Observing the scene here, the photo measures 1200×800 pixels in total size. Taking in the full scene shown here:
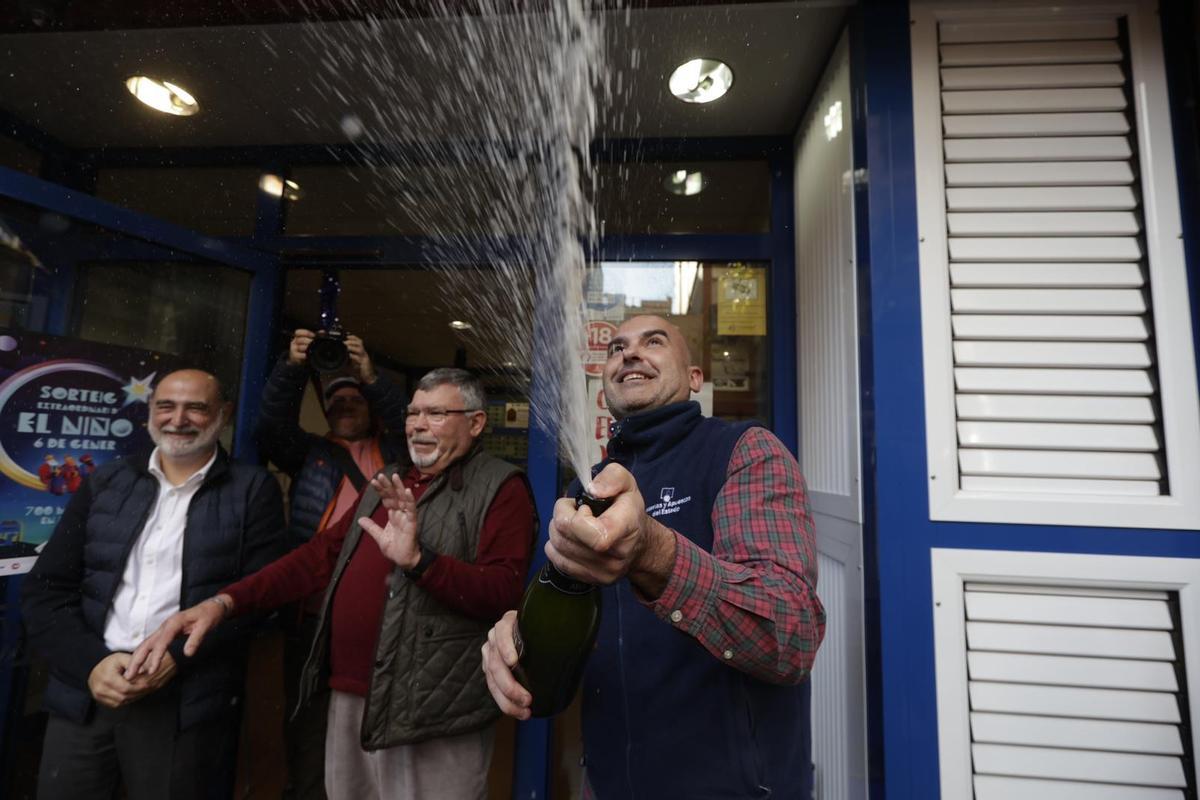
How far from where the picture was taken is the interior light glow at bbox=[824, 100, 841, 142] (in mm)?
2141

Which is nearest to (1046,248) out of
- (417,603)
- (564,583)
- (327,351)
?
(564,583)

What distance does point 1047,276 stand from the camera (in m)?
1.78

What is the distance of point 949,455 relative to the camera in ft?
5.68

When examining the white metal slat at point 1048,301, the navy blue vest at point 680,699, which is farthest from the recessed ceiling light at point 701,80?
the navy blue vest at point 680,699

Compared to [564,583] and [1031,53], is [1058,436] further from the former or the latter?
[564,583]

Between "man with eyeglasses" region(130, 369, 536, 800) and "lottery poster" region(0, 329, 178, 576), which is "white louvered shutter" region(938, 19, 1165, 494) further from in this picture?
"lottery poster" region(0, 329, 178, 576)

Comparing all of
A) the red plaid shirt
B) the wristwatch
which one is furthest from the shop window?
the red plaid shirt

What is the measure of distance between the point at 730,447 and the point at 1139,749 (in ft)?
5.61

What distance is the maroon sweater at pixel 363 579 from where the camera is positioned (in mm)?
1938

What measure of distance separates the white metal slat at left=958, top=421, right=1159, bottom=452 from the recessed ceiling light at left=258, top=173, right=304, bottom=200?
364 cm

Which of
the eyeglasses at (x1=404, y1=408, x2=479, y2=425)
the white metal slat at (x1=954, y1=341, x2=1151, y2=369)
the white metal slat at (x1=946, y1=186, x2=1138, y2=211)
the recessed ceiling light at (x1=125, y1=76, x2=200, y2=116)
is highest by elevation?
the recessed ceiling light at (x1=125, y1=76, x2=200, y2=116)

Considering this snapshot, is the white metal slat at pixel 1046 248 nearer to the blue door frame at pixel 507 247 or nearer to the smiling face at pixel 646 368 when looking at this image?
the blue door frame at pixel 507 247

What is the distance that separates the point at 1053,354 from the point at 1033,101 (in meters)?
0.91

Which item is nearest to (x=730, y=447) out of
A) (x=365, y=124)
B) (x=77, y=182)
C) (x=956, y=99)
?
(x=956, y=99)
